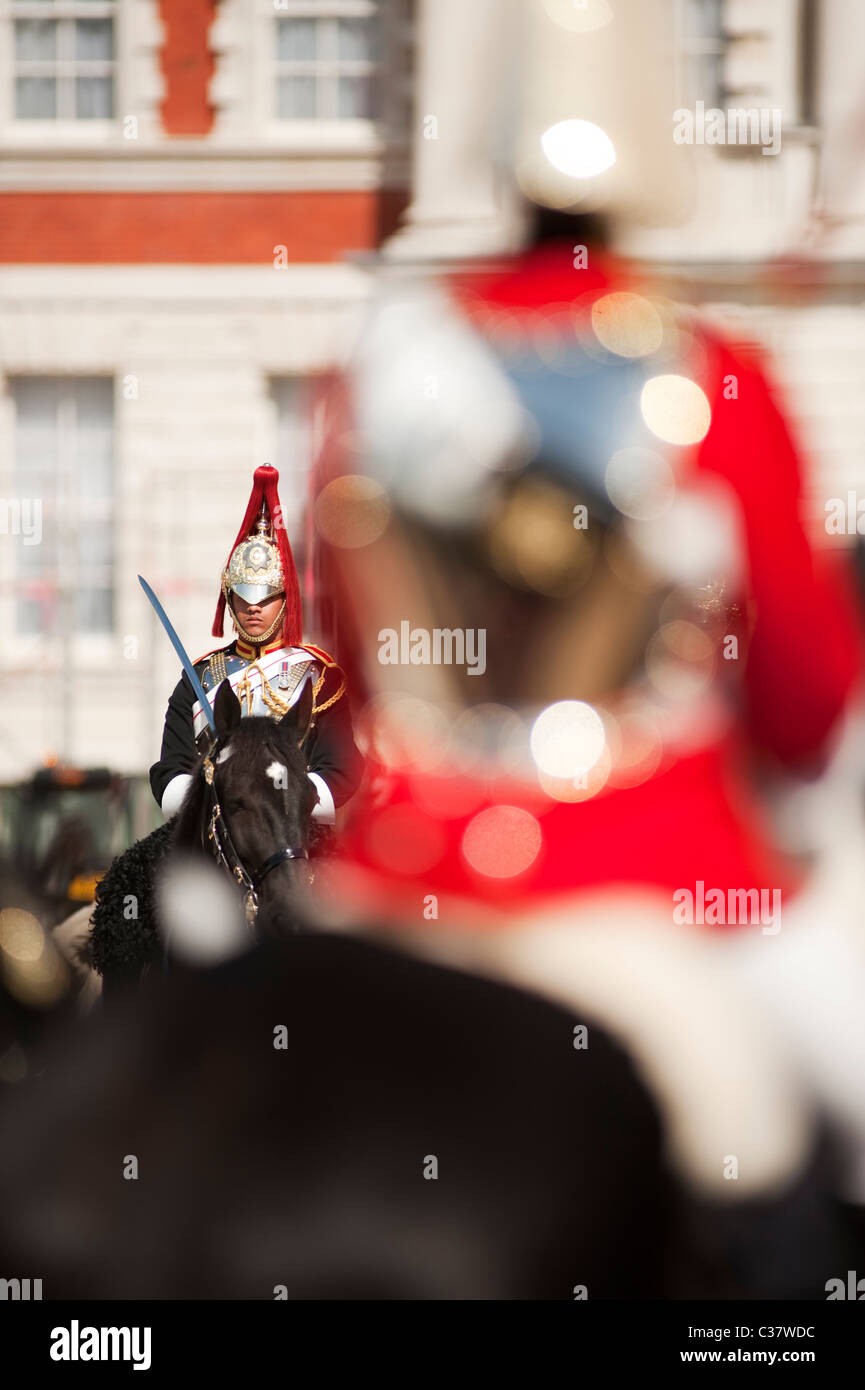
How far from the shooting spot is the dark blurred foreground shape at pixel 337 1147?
1185 mm

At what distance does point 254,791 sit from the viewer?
7.92 ft

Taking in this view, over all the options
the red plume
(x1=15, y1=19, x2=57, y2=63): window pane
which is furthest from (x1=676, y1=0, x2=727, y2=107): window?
(x1=15, y1=19, x2=57, y2=63): window pane

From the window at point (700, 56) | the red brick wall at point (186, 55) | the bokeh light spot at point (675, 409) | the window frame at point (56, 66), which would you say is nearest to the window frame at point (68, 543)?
the window frame at point (56, 66)

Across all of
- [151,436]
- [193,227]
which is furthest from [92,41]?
[151,436]

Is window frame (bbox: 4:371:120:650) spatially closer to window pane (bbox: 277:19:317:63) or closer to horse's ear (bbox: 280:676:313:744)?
window pane (bbox: 277:19:317:63)

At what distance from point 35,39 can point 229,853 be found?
3365mm

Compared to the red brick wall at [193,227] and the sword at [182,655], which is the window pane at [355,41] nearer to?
the red brick wall at [193,227]

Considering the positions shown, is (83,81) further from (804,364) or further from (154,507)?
(804,364)

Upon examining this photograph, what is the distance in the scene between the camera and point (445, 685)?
157 cm

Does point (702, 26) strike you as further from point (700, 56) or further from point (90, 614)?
point (90, 614)

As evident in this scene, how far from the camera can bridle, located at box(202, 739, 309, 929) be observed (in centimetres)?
236

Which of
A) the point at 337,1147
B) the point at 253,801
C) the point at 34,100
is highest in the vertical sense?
the point at 34,100

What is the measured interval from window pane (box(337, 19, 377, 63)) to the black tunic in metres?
3.16

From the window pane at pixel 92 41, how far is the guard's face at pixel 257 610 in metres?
3.25
